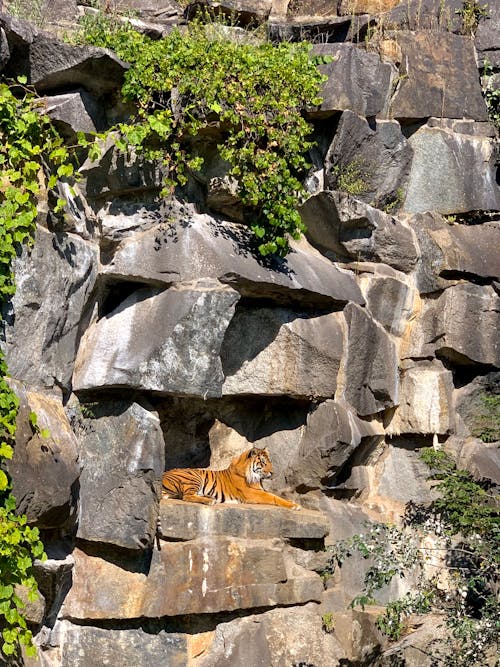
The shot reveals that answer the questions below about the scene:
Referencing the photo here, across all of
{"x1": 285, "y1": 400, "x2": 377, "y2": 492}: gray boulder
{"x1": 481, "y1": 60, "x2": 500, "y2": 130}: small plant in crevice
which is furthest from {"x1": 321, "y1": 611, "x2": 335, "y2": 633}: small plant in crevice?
{"x1": 481, "y1": 60, "x2": 500, "y2": 130}: small plant in crevice

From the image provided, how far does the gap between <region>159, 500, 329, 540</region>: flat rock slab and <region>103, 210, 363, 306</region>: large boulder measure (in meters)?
1.69

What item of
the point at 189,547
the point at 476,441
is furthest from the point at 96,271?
the point at 476,441

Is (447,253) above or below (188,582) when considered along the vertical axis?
above

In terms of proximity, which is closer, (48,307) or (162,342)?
(48,307)

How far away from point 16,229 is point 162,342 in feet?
4.76

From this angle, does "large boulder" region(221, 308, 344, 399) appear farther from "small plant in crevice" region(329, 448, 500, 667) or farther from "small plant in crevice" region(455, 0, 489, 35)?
"small plant in crevice" region(455, 0, 489, 35)

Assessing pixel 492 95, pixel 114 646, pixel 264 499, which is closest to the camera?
pixel 114 646

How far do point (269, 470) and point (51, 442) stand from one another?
88.3 inches

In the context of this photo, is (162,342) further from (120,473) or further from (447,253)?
(447,253)

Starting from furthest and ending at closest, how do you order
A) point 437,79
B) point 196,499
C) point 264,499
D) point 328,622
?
point 437,79 → point 264,499 → point 328,622 → point 196,499

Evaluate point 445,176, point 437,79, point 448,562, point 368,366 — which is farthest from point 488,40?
point 448,562

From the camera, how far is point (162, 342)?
24.6 ft

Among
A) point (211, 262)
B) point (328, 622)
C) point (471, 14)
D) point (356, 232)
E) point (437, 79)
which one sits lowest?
point (328, 622)

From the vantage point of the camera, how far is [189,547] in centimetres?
752
